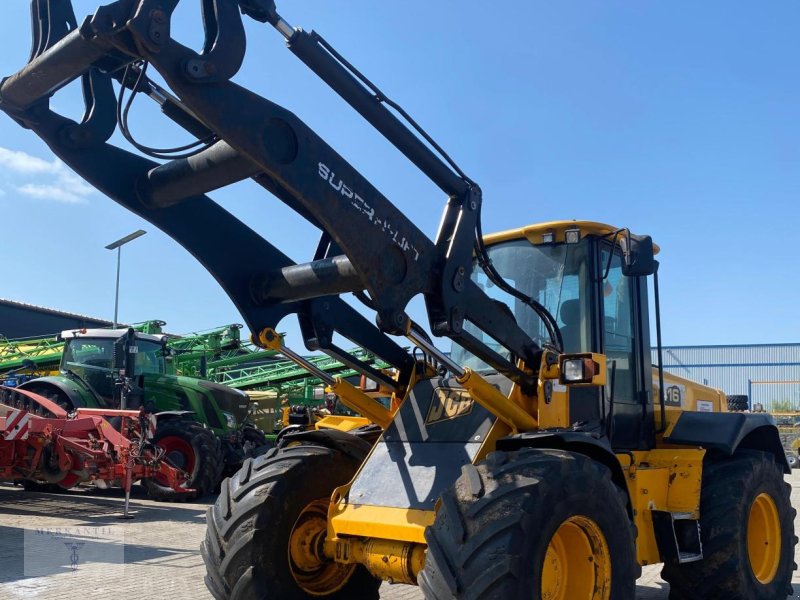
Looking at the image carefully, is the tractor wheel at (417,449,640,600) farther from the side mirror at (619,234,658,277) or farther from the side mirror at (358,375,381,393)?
the side mirror at (358,375,381,393)

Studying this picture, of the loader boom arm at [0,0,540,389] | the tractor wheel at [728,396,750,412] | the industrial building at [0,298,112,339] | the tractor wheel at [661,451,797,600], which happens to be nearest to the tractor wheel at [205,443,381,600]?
the loader boom arm at [0,0,540,389]

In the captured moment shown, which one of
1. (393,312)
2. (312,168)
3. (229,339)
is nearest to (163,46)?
(312,168)

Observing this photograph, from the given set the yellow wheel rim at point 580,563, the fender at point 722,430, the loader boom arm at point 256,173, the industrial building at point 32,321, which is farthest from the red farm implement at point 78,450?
the industrial building at point 32,321

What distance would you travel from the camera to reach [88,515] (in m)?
11.5

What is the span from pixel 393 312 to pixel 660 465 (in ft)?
9.16

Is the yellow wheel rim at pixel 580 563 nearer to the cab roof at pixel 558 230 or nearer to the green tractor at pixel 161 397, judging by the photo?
the cab roof at pixel 558 230

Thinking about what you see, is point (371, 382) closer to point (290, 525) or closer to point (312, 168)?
point (290, 525)

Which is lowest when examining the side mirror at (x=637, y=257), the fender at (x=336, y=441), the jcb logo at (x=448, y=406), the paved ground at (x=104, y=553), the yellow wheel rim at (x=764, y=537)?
the paved ground at (x=104, y=553)

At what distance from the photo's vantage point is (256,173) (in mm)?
4352

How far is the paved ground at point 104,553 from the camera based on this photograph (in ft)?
22.5

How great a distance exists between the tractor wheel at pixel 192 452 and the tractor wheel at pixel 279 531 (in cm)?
857

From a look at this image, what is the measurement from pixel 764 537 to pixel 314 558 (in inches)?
150

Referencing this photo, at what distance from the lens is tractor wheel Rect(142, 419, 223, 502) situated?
45.1 ft

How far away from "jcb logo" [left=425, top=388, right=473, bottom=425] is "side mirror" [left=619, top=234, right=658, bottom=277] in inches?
53.6
